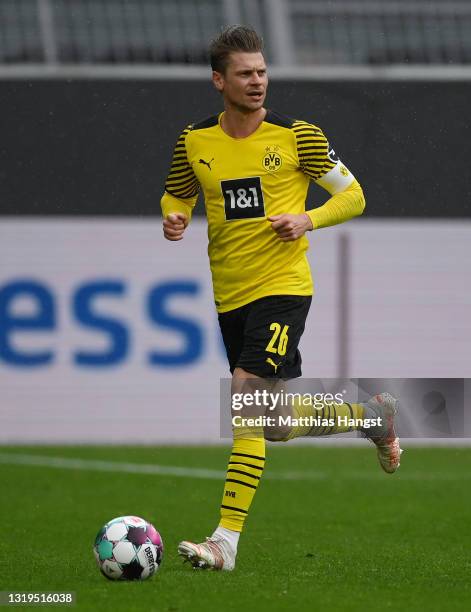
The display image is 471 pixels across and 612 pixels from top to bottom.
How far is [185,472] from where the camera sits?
12492 mm

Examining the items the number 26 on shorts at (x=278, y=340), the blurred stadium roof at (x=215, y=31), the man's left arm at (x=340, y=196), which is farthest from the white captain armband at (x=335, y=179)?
the blurred stadium roof at (x=215, y=31)

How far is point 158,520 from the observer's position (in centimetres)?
920

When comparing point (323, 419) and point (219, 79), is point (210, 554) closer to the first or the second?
point (323, 419)

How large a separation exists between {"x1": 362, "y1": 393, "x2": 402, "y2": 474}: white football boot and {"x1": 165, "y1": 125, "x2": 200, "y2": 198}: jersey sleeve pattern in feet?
4.42

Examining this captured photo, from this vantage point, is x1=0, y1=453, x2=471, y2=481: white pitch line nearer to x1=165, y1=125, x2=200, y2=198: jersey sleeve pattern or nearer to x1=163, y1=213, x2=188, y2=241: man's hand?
x1=165, y1=125, x2=200, y2=198: jersey sleeve pattern

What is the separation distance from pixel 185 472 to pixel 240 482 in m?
6.01

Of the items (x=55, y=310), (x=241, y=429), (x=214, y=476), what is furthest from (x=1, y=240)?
(x=241, y=429)

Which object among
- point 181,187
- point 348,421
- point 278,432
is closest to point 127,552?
point 278,432

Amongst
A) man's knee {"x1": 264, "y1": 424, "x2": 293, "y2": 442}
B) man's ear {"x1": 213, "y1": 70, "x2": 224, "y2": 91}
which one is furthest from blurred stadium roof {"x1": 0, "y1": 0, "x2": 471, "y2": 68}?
man's knee {"x1": 264, "y1": 424, "x2": 293, "y2": 442}

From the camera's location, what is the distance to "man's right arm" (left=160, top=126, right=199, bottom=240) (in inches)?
276

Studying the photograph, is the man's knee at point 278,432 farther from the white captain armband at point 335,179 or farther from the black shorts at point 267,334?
the white captain armband at point 335,179

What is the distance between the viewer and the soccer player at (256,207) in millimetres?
6715

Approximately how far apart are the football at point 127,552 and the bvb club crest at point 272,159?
5.68 ft

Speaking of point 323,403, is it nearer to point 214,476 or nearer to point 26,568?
point 26,568
